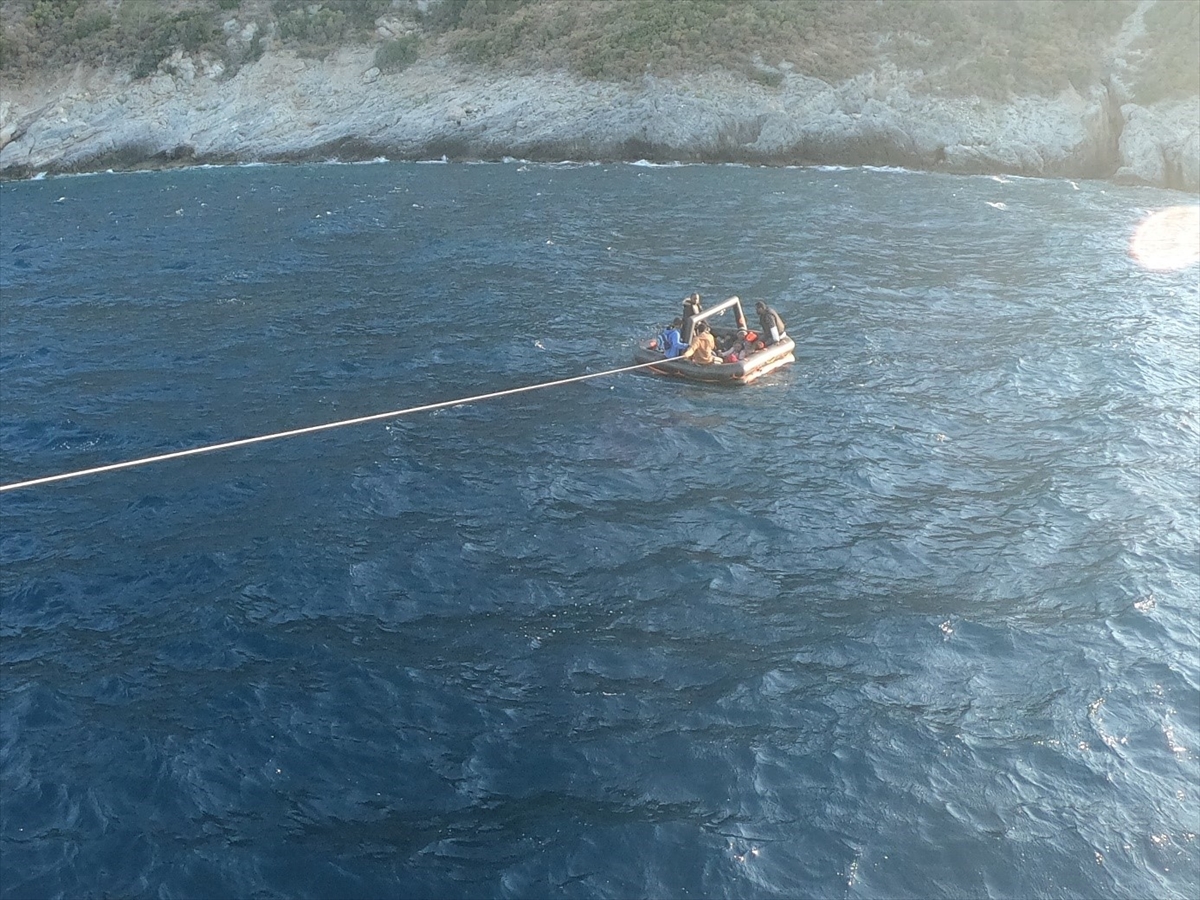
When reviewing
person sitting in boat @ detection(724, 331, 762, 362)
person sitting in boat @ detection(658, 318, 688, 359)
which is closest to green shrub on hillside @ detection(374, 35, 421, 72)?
person sitting in boat @ detection(658, 318, 688, 359)

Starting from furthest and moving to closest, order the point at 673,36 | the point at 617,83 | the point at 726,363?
the point at 673,36 < the point at 617,83 < the point at 726,363

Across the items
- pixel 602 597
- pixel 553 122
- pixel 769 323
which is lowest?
pixel 553 122

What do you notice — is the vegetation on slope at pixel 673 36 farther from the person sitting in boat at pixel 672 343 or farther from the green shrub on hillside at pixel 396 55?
the person sitting in boat at pixel 672 343

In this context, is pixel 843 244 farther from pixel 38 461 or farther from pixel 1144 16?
pixel 1144 16

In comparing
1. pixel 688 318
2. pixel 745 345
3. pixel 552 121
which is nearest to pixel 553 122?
pixel 552 121

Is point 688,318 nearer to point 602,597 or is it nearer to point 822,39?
point 602,597

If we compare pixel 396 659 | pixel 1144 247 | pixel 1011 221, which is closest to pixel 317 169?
pixel 1011 221

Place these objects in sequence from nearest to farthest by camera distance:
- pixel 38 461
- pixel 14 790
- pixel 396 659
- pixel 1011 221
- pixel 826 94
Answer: pixel 14 790 < pixel 396 659 < pixel 38 461 < pixel 1011 221 < pixel 826 94
